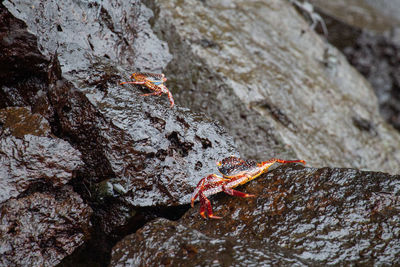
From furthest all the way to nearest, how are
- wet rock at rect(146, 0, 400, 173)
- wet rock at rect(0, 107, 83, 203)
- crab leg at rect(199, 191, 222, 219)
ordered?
wet rock at rect(146, 0, 400, 173) < wet rock at rect(0, 107, 83, 203) < crab leg at rect(199, 191, 222, 219)

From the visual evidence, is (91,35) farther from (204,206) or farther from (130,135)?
(204,206)

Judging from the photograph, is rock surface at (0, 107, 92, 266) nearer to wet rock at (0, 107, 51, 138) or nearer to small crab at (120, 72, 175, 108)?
wet rock at (0, 107, 51, 138)

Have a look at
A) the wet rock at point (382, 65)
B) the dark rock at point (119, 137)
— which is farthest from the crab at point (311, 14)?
the dark rock at point (119, 137)

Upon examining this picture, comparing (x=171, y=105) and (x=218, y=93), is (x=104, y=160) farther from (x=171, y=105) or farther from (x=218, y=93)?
(x=218, y=93)

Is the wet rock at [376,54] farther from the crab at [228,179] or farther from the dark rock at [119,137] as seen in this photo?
the crab at [228,179]

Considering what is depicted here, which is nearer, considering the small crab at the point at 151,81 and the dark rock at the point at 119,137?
the dark rock at the point at 119,137

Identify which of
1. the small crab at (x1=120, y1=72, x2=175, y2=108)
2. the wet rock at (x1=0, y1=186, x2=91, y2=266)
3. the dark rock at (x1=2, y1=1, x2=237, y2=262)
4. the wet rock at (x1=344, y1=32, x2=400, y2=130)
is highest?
the wet rock at (x1=344, y1=32, x2=400, y2=130)

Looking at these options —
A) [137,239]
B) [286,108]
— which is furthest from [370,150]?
[137,239]

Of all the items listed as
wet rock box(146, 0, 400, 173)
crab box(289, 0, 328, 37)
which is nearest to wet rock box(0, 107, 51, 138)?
wet rock box(146, 0, 400, 173)
